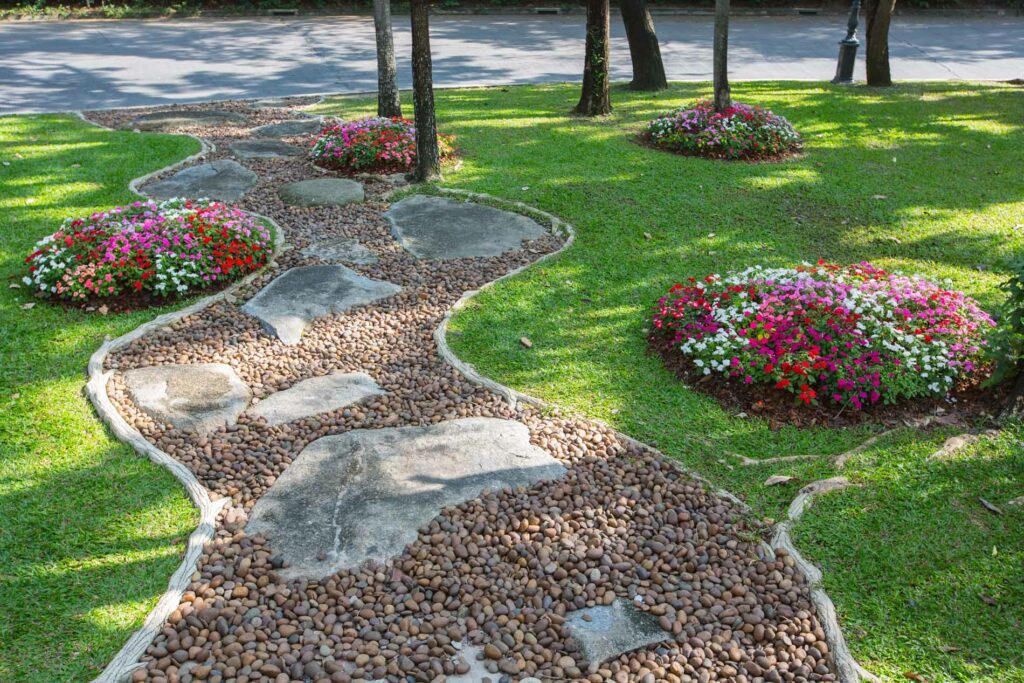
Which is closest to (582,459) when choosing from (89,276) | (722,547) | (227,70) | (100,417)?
(722,547)

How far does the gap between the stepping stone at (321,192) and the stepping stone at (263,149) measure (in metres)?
1.14

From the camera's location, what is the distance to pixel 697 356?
5312mm

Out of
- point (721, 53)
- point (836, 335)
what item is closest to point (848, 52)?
point (721, 53)

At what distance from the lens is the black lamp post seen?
13.3 m

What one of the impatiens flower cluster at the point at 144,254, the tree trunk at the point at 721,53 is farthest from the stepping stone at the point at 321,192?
the tree trunk at the point at 721,53

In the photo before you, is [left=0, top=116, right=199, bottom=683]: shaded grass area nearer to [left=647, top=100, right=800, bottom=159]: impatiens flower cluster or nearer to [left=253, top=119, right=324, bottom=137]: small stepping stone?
[left=253, top=119, right=324, bottom=137]: small stepping stone

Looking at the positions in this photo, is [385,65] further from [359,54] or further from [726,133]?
[359,54]

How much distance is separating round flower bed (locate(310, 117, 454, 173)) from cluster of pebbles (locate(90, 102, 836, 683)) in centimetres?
440

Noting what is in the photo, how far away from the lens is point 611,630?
335 centimetres

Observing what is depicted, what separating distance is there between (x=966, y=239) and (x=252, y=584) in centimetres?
672

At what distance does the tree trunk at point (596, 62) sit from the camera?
10.4m

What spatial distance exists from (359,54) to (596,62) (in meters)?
8.21

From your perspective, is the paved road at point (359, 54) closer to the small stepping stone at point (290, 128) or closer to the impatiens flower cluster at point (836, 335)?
the small stepping stone at point (290, 128)

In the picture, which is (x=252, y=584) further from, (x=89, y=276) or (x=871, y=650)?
(x=89, y=276)
